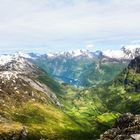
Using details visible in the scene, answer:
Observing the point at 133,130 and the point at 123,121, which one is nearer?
the point at 133,130

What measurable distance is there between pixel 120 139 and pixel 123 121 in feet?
282

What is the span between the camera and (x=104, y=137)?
12694cm

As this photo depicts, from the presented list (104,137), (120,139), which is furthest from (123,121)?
(120,139)

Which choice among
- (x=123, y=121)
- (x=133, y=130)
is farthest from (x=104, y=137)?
(x=123, y=121)

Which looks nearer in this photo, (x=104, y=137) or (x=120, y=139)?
(x=120, y=139)

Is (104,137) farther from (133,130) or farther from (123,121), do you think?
(123,121)

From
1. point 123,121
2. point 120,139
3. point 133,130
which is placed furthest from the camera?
point 123,121

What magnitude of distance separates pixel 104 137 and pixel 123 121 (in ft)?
229

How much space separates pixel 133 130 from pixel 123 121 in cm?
7170

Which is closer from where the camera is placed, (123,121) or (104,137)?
(104,137)

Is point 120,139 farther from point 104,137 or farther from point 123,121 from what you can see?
point 123,121

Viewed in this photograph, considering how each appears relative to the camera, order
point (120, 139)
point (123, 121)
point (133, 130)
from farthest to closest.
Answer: point (123, 121), point (133, 130), point (120, 139)

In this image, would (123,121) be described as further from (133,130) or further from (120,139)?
(120,139)
